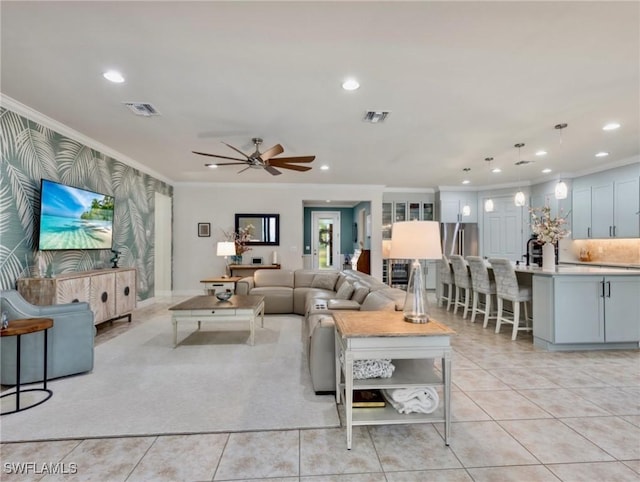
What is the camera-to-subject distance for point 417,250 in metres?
2.16

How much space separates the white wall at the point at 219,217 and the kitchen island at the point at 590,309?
16.9 feet

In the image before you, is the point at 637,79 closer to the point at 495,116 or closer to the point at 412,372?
the point at 495,116

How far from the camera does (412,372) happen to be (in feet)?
7.22

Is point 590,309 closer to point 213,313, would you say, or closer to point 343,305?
point 343,305

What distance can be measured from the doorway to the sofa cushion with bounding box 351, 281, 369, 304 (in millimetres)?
6635

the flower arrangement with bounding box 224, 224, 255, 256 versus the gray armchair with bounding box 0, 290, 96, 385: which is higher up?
the flower arrangement with bounding box 224, 224, 255, 256

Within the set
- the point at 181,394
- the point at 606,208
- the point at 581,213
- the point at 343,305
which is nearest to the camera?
the point at 181,394

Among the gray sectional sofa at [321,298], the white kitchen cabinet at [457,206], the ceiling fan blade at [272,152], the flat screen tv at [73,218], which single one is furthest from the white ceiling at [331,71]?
the white kitchen cabinet at [457,206]

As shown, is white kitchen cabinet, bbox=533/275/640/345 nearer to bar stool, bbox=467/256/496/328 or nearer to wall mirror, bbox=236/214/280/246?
bar stool, bbox=467/256/496/328

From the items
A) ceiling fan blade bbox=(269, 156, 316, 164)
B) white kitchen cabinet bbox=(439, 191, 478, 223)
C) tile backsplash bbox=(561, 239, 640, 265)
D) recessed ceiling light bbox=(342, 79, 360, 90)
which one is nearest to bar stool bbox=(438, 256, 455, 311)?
white kitchen cabinet bbox=(439, 191, 478, 223)

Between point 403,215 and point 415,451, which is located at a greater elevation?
point 403,215

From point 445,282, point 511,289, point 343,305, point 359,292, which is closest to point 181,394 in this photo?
point 343,305

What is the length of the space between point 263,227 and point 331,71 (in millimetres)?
5367

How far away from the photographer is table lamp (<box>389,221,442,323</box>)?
2.16m
